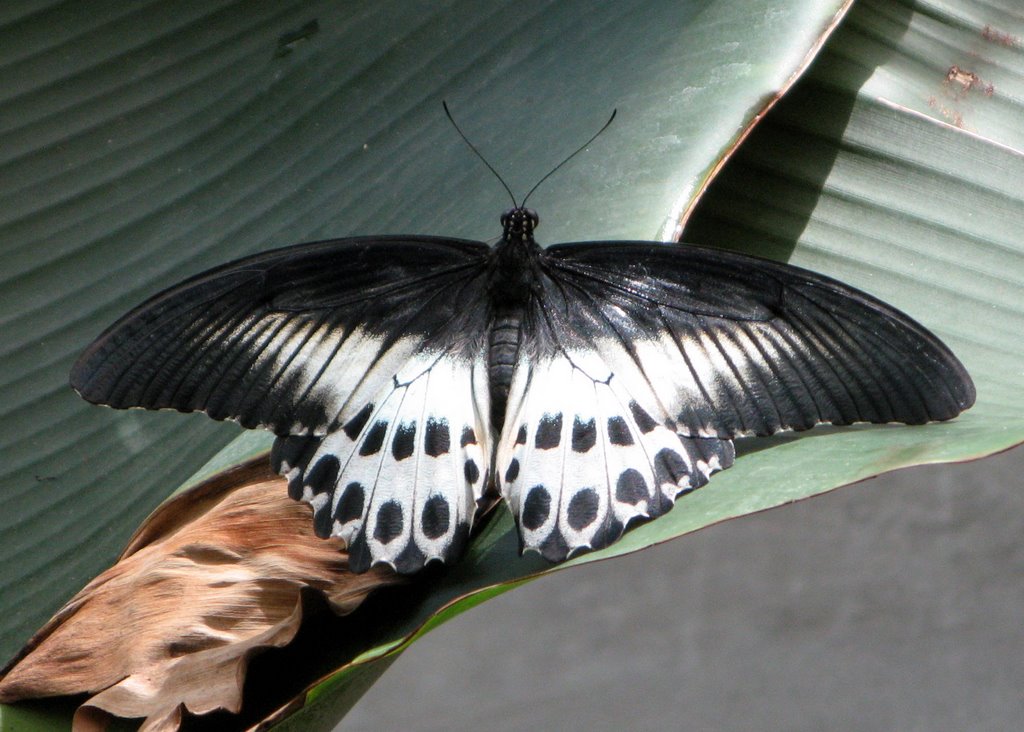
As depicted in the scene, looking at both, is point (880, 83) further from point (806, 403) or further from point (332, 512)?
point (332, 512)

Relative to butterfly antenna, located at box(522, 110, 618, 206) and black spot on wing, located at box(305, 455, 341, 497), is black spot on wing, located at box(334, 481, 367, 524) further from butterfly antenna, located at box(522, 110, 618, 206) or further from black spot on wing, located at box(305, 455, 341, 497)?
butterfly antenna, located at box(522, 110, 618, 206)

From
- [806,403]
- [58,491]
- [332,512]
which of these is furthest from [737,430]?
[58,491]

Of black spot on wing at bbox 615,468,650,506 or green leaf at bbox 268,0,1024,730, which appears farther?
green leaf at bbox 268,0,1024,730

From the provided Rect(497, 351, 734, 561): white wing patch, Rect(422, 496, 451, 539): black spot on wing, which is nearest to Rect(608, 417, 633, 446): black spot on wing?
Rect(497, 351, 734, 561): white wing patch

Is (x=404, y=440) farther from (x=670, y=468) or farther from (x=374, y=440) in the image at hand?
(x=670, y=468)

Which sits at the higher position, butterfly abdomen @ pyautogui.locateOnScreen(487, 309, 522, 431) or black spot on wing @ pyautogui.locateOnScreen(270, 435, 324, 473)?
butterfly abdomen @ pyautogui.locateOnScreen(487, 309, 522, 431)

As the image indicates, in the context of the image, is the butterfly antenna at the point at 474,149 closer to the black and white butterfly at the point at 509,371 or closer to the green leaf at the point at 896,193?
the black and white butterfly at the point at 509,371

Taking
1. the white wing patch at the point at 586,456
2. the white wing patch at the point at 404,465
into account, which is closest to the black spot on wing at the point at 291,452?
the white wing patch at the point at 404,465
